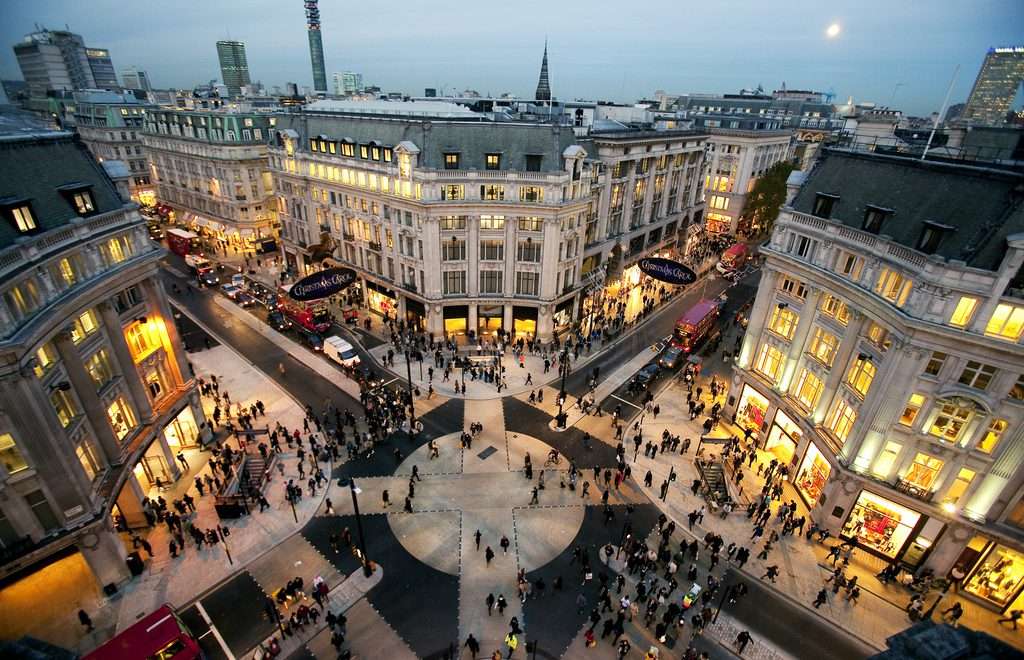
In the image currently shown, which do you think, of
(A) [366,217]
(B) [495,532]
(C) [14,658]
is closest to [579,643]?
(B) [495,532]

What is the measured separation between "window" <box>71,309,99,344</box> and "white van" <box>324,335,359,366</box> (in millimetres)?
20371

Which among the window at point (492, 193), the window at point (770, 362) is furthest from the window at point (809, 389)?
the window at point (492, 193)

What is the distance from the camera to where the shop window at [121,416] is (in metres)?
29.2

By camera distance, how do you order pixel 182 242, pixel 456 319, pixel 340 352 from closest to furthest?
1. pixel 340 352
2. pixel 456 319
3. pixel 182 242

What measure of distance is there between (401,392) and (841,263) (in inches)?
1375

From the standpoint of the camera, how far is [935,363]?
25.1m

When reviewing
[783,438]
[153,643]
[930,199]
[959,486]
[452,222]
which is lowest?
[783,438]

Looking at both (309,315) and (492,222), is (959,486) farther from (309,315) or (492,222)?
(309,315)

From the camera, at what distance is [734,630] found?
25.3 m

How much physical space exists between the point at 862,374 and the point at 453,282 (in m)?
36.3

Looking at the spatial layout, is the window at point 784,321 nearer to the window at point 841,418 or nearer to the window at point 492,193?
the window at point 841,418

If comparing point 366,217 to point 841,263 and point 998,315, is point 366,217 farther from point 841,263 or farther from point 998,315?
point 998,315

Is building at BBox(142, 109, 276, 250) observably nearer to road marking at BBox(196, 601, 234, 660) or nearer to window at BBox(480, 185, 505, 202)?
window at BBox(480, 185, 505, 202)

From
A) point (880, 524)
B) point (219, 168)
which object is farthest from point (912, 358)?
point (219, 168)
